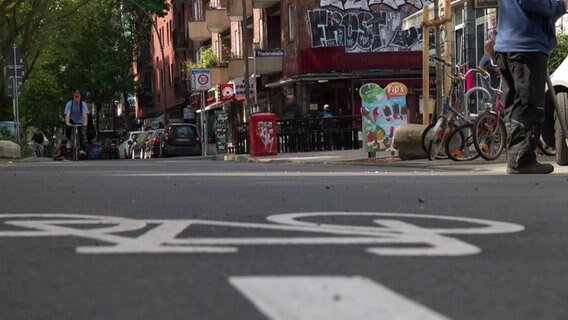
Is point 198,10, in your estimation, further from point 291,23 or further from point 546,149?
point 546,149

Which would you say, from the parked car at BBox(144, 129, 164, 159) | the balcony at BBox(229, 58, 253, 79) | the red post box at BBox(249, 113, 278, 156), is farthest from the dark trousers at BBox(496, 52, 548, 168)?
the balcony at BBox(229, 58, 253, 79)

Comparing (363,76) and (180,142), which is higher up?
(363,76)

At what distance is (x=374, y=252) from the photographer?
15.3 ft

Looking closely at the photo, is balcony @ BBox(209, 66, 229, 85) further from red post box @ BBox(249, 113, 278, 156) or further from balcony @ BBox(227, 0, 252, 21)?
red post box @ BBox(249, 113, 278, 156)

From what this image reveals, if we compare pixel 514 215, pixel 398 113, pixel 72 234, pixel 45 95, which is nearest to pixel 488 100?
pixel 398 113

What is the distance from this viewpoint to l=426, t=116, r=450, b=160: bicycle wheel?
15703 millimetres

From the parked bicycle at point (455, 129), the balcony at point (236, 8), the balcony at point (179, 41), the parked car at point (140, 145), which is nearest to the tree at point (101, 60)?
the balcony at point (179, 41)

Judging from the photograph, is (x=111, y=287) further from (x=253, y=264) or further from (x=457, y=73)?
(x=457, y=73)

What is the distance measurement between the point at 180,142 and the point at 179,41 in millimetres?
31869

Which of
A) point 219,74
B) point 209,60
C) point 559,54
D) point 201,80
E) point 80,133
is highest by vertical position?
point 209,60

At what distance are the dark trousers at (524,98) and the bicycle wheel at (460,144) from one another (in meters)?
4.20

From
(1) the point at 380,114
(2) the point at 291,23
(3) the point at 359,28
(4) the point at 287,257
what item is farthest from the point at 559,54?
(2) the point at 291,23

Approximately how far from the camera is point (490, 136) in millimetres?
14773

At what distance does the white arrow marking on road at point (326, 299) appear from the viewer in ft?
10.8
